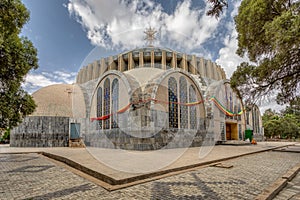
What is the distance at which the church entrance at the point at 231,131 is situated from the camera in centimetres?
1767

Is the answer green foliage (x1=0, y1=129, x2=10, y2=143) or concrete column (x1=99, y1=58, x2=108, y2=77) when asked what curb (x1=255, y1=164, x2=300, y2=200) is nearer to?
green foliage (x1=0, y1=129, x2=10, y2=143)

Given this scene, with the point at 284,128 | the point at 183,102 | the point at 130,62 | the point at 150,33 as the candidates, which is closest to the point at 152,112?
the point at 183,102

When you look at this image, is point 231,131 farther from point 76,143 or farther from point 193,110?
point 76,143

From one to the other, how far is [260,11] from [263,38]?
1.10 metres

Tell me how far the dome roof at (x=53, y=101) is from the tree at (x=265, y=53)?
52.1 ft

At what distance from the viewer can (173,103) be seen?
39.0 ft

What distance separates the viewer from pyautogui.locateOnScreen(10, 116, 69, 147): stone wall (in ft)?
51.8

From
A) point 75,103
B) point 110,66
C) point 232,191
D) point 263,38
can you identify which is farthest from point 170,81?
point 110,66

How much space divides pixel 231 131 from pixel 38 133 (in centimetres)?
1773

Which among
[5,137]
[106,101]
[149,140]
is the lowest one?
[5,137]

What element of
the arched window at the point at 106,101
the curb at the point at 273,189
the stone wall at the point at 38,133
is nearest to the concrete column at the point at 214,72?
the arched window at the point at 106,101

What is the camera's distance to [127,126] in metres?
10.6

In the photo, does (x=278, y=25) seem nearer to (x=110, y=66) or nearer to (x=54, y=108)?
(x=54, y=108)

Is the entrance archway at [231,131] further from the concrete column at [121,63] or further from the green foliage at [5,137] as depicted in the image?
the green foliage at [5,137]
